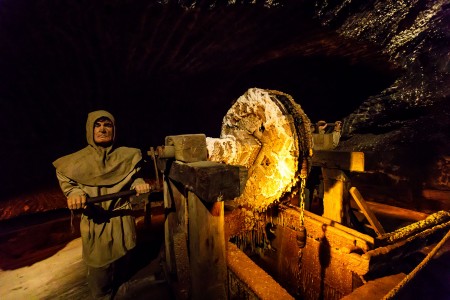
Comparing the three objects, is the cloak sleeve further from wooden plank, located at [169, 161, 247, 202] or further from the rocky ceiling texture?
the rocky ceiling texture

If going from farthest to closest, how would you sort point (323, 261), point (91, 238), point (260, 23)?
point (260, 23), point (323, 261), point (91, 238)

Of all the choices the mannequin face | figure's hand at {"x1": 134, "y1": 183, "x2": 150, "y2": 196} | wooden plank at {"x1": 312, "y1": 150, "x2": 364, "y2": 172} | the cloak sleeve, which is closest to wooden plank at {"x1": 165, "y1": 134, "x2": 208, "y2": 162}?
figure's hand at {"x1": 134, "y1": 183, "x2": 150, "y2": 196}

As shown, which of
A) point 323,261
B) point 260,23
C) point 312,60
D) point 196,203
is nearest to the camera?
point 196,203

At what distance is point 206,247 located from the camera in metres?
2.07

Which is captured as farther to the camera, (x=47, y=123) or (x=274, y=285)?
(x=47, y=123)

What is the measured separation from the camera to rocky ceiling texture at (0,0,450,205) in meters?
4.14

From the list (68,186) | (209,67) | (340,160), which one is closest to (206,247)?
(68,186)

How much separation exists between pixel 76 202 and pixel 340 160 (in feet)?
12.8

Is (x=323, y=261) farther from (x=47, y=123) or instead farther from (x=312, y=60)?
(x=47, y=123)

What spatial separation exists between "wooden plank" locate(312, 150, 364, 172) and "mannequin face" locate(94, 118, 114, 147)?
3605mm

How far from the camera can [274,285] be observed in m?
2.96

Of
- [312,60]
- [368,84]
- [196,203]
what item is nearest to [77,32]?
[196,203]

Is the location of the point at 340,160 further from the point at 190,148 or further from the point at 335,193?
the point at 190,148

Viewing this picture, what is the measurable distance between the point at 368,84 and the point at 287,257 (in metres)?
6.55
